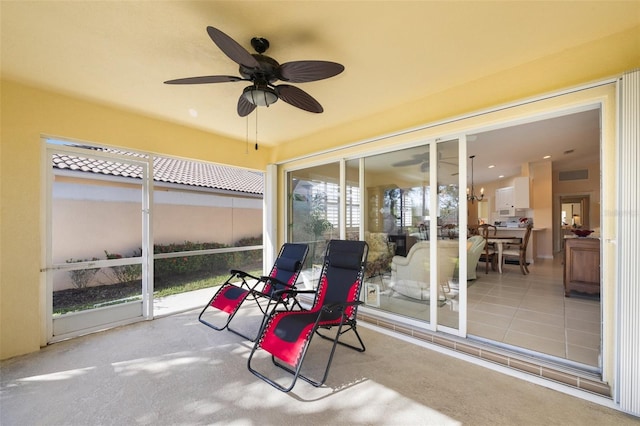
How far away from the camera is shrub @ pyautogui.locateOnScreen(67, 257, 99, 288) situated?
324 centimetres

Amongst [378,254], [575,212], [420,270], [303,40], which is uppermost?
[303,40]

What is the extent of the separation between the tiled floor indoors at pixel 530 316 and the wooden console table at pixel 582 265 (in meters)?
0.20

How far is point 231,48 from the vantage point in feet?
5.41

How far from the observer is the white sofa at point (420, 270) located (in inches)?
121

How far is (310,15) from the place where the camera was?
188cm

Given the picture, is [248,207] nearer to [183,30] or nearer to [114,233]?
[114,233]

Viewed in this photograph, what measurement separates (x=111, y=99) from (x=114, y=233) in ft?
5.72

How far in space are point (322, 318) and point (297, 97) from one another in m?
2.10

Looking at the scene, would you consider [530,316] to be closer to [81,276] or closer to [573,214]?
[81,276]

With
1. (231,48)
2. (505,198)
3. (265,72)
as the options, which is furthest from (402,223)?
(505,198)

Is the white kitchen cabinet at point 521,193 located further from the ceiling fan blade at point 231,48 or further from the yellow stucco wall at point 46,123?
the ceiling fan blade at point 231,48

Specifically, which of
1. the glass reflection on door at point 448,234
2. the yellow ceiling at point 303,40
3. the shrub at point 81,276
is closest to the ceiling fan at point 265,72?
the yellow ceiling at point 303,40

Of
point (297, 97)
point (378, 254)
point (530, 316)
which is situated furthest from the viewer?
point (378, 254)

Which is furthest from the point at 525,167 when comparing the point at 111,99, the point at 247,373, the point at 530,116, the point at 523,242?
Answer: the point at 111,99
